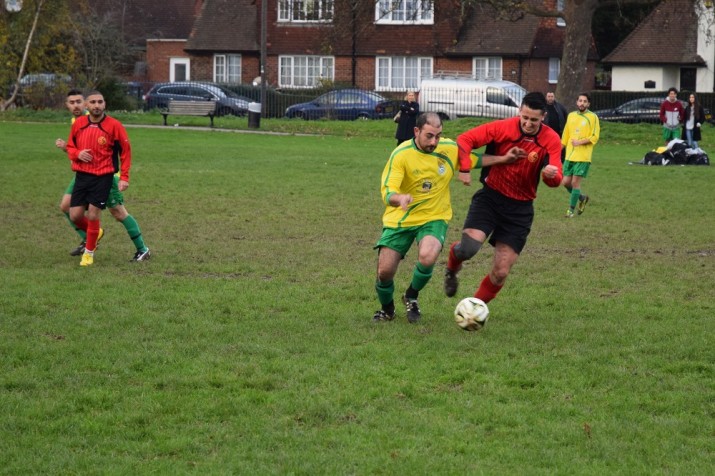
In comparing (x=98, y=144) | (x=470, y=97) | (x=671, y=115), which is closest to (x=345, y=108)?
(x=470, y=97)

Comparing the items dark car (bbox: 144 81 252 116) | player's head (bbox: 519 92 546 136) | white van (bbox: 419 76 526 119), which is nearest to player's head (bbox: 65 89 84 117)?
player's head (bbox: 519 92 546 136)

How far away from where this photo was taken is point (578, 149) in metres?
17.0

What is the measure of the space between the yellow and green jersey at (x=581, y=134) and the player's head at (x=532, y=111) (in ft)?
28.3

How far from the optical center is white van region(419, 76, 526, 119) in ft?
136

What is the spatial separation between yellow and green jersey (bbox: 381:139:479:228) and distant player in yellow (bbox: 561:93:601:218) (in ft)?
26.8

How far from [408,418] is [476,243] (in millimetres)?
2635

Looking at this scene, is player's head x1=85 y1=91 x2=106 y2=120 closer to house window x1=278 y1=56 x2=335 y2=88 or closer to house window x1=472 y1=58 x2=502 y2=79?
house window x1=472 y1=58 x2=502 y2=79

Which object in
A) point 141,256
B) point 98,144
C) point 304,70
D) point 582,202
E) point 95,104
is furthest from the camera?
point 304,70

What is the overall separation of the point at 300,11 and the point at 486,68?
9.48 meters

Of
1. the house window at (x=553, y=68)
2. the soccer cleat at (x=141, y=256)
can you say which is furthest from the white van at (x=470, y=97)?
the soccer cleat at (x=141, y=256)

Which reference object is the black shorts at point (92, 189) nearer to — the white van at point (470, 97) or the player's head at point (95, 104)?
the player's head at point (95, 104)

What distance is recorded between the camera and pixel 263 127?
3791 cm

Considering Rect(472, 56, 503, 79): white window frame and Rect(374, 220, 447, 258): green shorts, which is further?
Rect(472, 56, 503, 79): white window frame

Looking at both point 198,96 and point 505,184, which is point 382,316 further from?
point 198,96
